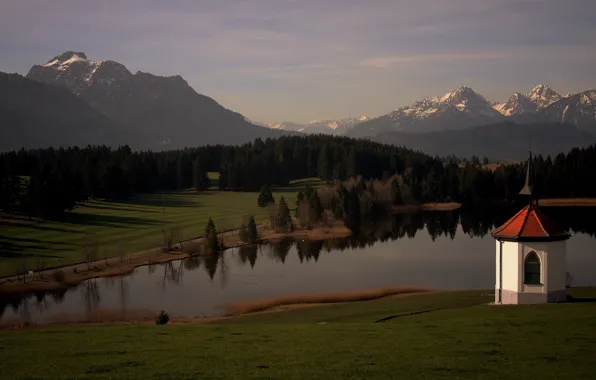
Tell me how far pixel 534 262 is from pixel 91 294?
38.4 m

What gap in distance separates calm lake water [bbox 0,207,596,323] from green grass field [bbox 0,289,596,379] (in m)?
23.0

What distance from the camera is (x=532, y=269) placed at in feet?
101

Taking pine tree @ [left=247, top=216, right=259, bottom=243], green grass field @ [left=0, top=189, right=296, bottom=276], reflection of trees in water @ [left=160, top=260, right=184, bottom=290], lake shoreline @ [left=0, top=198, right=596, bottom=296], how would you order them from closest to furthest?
lake shoreline @ [left=0, top=198, right=596, bottom=296] → reflection of trees in water @ [left=160, top=260, right=184, bottom=290] → green grass field @ [left=0, top=189, right=296, bottom=276] → pine tree @ [left=247, top=216, right=259, bottom=243]

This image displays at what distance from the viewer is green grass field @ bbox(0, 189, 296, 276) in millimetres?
71188

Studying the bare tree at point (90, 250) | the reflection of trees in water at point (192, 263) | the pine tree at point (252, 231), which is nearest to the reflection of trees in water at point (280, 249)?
the pine tree at point (252, 231)

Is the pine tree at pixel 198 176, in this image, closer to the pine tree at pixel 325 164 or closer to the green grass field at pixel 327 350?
the pine tree at pixel 325 164

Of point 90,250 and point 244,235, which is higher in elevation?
point 244,235

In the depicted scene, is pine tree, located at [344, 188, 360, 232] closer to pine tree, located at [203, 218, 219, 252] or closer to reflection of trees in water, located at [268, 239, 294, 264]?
reflection of trees in water, located at [268, 239, 294, 264]

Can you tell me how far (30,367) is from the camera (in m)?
17.2

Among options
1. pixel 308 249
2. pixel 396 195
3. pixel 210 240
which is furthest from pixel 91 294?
pixel 396 195

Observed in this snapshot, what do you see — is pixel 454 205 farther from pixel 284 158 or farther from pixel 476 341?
pixel 476 341

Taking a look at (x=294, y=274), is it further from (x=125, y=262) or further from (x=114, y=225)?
(x=114, y=225)

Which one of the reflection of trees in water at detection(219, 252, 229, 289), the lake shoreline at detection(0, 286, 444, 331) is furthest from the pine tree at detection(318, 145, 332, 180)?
the lake shoreline at detection(0, 286, 444, 331)

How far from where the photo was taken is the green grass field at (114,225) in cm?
7119
